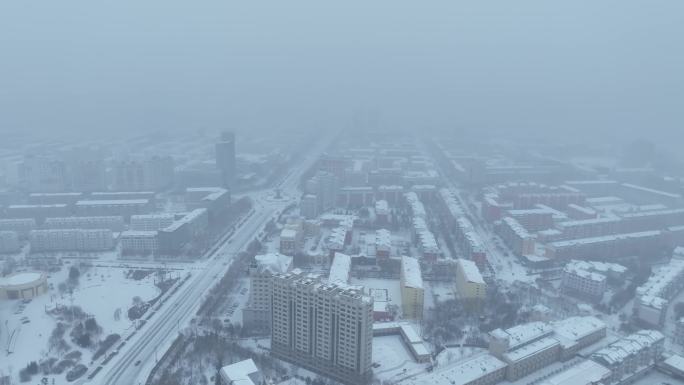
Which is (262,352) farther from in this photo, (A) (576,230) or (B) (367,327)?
(A) (576,230)

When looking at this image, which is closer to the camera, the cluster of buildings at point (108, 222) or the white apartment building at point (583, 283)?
the white apartment building at point (583, 283)

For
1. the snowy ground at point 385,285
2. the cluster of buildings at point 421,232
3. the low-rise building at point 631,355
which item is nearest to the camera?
the low-rise building at point 631,355

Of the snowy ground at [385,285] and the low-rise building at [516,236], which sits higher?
the low-rise building at [516,236]

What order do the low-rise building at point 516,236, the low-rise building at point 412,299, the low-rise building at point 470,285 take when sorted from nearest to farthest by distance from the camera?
the low-rise building at point 412,299
the low-rise building at point 470,285
the low-rise building at point 516,236

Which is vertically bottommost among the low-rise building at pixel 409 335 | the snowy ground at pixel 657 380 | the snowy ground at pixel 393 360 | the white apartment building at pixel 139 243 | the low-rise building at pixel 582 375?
the snowy ground at pixel 657 380

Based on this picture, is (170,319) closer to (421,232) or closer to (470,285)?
(470,285)

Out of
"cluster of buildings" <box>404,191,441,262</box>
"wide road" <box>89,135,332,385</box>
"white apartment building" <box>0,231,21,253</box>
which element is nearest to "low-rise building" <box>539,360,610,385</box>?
"cluster of buildings" <box>404,191,441,262</box>

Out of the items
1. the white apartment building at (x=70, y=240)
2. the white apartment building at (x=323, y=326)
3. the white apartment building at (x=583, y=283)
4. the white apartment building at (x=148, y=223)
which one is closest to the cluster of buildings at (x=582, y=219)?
the white apartment building at (x=583, y=283)

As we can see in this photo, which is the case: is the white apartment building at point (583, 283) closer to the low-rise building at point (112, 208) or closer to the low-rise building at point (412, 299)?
the low-rise building at point (412, 299)
